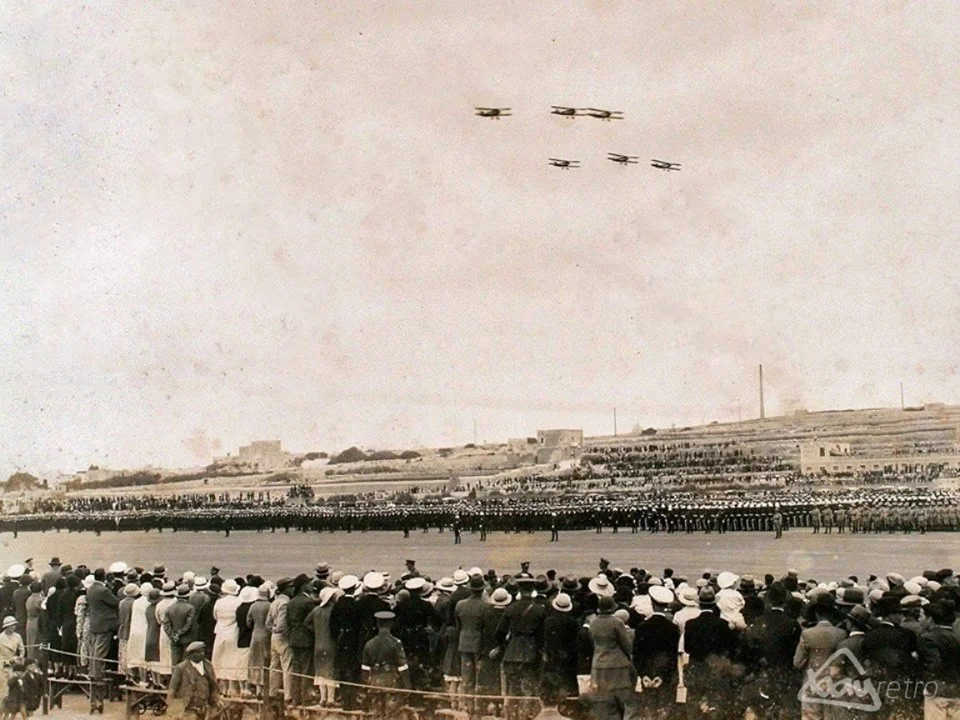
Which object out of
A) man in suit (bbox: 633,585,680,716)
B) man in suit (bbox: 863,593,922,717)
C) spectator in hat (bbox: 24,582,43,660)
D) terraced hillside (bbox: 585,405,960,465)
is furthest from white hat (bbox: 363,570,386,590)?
terraced hillside (bbox: 585,405,960,465)

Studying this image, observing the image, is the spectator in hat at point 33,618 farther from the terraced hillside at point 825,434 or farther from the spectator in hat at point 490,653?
the terraced hillside at point 825,434

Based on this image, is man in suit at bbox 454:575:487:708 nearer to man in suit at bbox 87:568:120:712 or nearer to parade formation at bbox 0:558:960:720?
parade formation at bbox 0:558:960:720

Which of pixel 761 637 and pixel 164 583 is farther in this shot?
pixel 164 583

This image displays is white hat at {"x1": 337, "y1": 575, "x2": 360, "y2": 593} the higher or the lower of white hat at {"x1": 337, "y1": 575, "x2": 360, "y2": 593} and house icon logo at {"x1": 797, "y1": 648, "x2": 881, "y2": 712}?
the higher

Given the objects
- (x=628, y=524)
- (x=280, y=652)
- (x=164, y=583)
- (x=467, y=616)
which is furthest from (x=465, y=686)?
(x=628, y=524)

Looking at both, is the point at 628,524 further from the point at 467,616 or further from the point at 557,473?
the point at 557,473

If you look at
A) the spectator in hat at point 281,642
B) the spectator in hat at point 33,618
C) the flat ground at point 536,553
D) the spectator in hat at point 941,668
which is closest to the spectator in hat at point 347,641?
the spectator in hat at point 281,642

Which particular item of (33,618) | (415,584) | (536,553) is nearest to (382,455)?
(536,553)
